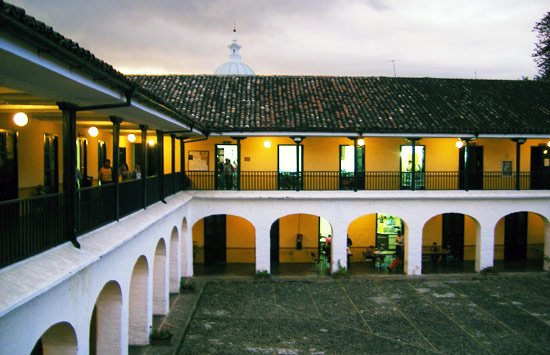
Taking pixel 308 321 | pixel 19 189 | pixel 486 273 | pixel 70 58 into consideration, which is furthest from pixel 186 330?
pixel 486 273

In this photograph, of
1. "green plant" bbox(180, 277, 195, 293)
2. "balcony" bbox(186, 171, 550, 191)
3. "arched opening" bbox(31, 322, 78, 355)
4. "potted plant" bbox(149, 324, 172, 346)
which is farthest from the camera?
"balcony" bbox(186, 171, 550, 191)

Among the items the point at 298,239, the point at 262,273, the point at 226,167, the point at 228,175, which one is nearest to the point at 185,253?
the point at 262,273

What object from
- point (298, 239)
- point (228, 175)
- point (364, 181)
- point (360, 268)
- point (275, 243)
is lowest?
point (360, 268)

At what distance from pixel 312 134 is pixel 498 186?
8977 millimetres

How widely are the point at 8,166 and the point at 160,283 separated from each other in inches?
213

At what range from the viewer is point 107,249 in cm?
888

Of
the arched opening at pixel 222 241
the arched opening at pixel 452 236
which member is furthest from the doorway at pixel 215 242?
the arched opening at pixel 452 236

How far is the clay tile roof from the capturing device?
20625mm

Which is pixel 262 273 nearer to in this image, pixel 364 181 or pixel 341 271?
pixel 341 271

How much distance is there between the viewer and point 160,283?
15.1m

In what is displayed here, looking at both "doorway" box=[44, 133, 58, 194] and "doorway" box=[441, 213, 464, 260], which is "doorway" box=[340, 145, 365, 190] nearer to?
"doorway" box=[441, 213, 464, 260]

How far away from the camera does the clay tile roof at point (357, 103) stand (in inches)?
812

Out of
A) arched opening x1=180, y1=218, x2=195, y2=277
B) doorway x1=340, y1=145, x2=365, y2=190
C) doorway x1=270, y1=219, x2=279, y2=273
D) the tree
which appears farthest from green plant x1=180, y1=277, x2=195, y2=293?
the tree

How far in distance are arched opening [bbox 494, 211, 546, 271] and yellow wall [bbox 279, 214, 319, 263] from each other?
327 inches
